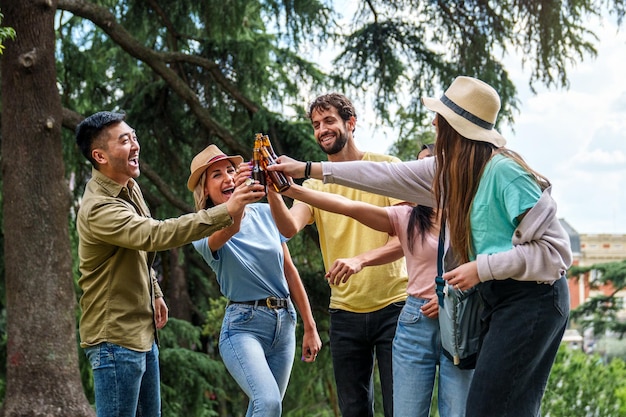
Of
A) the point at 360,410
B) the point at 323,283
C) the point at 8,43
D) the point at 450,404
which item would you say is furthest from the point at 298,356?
the point at 450,404

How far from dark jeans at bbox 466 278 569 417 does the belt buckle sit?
132 centimetres

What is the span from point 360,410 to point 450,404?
0.81m

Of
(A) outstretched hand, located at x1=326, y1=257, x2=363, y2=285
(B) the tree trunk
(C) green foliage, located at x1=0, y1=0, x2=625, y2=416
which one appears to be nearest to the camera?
(A) outstretched hand, located at x1=326, y1=257, x2=363, y2=285

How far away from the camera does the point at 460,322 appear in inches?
129

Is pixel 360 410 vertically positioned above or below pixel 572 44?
below

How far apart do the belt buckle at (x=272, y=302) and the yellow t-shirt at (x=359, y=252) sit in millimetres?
373

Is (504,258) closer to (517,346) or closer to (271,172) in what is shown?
(517,346)

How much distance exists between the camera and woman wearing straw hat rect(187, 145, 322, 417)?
407 centimetres

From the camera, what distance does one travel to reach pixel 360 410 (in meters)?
4.45

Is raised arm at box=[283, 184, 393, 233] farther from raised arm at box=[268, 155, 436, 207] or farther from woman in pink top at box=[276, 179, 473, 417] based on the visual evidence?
raised arm at box=[268, 155, 436, 207]

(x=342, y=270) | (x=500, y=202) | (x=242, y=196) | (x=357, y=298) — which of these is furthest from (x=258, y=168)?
(x=500, y=202)

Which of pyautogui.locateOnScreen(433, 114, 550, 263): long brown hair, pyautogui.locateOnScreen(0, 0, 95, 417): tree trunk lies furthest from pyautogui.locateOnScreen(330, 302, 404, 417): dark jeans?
pyautogui.locateOnScreen(0, 0, 95, 417): tree trunk

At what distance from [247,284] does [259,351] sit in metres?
0.31

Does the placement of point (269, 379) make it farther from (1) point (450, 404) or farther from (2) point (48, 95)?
(2) point (48, 95)
